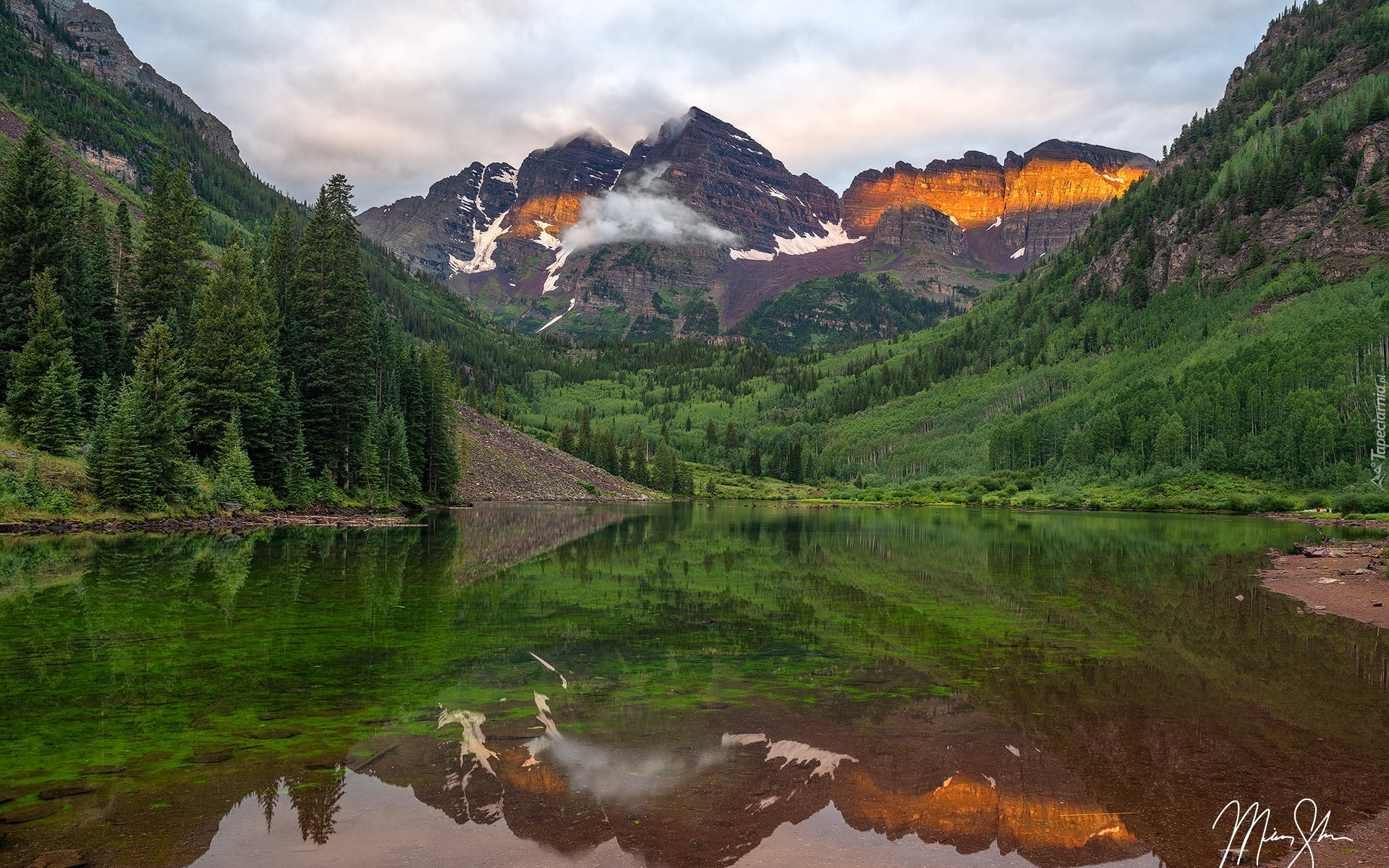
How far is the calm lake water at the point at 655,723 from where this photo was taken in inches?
380

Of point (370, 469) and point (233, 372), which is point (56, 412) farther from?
point (370, 469)

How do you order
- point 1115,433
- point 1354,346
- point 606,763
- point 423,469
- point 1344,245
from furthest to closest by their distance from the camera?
point 1344,245 < point 1115,433 < point 1354,346 < point 423,469 < point 606,763

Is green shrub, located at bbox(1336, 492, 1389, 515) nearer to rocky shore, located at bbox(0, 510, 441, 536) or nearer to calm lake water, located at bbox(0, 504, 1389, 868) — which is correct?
calm lake water, located at bbox(0, 504, 1389, 868)

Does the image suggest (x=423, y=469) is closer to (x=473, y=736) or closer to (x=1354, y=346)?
(x=473, y=736)

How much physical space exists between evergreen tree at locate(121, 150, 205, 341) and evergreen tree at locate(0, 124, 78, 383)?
250 inches

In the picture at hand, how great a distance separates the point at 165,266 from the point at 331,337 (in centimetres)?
1437

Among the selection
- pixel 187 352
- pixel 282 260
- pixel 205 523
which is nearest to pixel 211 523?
pixel 205 523

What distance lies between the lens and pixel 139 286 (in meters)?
70.2

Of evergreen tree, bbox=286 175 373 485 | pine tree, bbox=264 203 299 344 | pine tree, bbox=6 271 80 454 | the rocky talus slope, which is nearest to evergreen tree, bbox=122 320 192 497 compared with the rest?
pine tree, bbox=6 271 80 454

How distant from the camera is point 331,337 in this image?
74500 millimetres

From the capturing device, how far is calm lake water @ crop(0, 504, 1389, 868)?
9.64m

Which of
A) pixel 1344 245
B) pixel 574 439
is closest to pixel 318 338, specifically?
pixel 574 439

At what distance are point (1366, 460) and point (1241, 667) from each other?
131 m

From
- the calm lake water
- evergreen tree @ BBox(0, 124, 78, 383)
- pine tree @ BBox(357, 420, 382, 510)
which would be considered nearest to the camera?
the calm lake water
